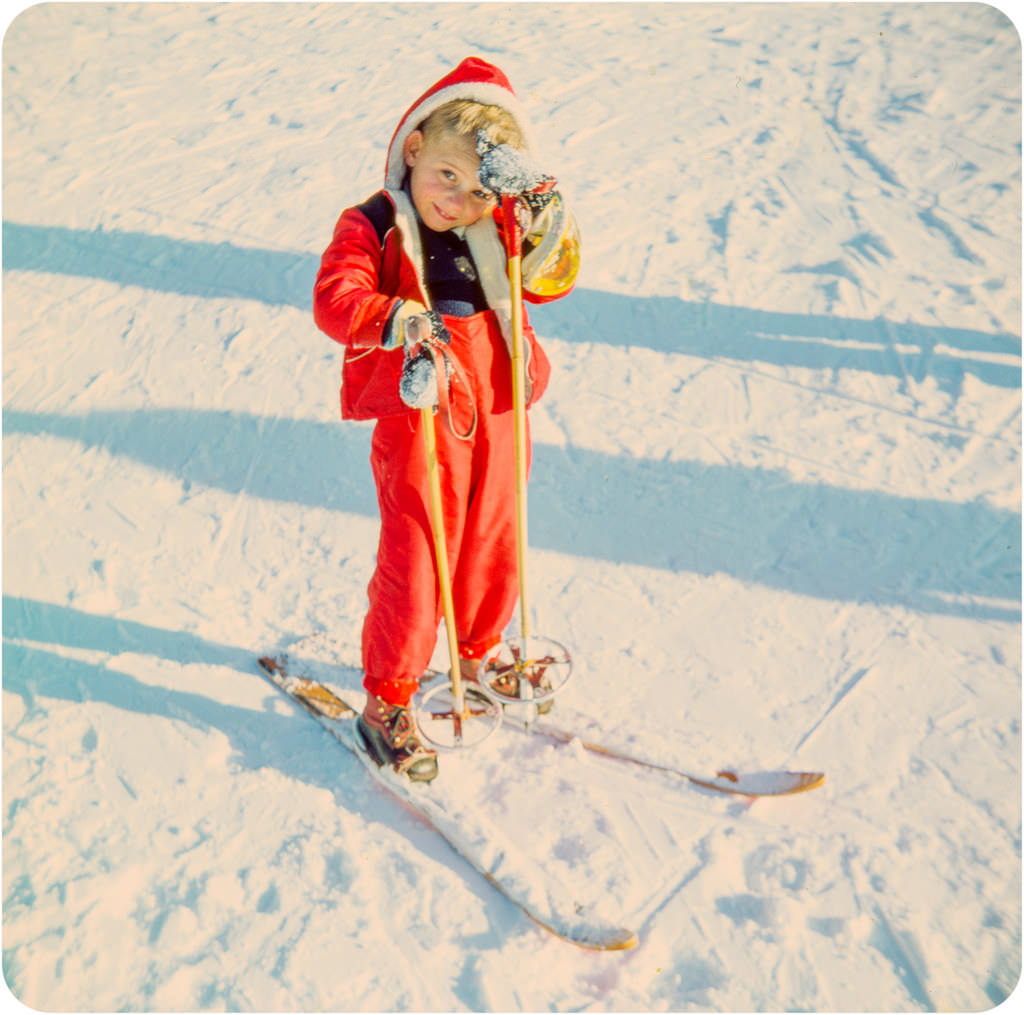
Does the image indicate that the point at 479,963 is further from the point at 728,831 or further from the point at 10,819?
the point at 10,819

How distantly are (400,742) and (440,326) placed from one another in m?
1.26

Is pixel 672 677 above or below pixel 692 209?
below

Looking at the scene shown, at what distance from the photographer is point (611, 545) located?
3.35 metres

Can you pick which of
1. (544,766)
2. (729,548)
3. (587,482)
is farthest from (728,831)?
(587,482)

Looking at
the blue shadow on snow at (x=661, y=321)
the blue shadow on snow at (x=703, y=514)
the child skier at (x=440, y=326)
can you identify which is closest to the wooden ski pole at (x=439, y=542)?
the child skier at (x=440, y=326)

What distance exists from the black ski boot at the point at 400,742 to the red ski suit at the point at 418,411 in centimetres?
5

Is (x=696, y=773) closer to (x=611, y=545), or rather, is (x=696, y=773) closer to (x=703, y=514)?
(x=611, y=545)

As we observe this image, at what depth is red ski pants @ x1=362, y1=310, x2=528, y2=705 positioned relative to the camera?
6.70 ft

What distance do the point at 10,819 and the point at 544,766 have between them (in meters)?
1.60

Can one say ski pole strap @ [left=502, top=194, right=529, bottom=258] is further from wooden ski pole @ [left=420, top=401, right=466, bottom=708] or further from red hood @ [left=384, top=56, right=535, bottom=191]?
wooden ski pole @ [left=420, top=401, right=466, bottom=708]

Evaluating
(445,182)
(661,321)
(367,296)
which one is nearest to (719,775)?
(367,296)

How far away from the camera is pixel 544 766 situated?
251 cm

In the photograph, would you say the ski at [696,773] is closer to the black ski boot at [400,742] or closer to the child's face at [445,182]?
the black ski boot at [400,742]

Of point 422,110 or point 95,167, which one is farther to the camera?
point 95,167
